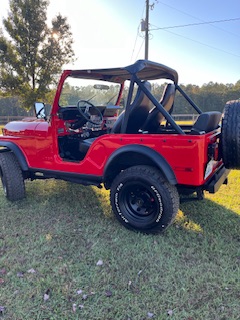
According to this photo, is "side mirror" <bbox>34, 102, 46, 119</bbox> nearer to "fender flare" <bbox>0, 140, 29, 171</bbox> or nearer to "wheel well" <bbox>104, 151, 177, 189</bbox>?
"fender flare" <bbox>0, 140, 29, 171</bbox>

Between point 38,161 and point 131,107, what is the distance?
5.14 ft

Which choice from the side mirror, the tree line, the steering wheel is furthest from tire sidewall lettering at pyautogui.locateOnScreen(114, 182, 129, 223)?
the tree line

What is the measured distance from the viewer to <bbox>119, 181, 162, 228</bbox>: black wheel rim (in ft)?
8.96

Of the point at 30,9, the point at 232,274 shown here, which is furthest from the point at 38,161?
the point at 30,9

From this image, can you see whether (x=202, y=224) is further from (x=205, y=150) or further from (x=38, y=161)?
(x=38, y=161)

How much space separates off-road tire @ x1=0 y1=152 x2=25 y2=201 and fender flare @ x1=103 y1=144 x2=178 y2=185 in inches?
59.4

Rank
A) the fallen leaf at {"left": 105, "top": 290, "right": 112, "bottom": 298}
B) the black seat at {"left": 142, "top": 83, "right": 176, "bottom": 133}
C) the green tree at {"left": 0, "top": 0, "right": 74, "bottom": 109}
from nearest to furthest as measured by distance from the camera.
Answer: the fallen leaf at {"left": 105, "top": 290, "right": 112, "bottom": 298} < the black seat at {"left": 142, "top": 83, "right": 176, "bottom": 133} < the green tree at {"left": 0, "top": 0, "right": 74, "bottom": 109}

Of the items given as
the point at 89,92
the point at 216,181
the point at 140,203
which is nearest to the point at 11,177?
the point at 89,92

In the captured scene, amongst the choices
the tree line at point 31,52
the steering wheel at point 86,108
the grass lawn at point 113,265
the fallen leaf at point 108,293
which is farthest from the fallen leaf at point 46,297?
the tree line at point 31,52

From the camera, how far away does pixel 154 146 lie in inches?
104

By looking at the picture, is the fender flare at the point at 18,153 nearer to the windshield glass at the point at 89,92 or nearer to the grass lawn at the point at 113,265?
the grass lawn at the point at 113,265

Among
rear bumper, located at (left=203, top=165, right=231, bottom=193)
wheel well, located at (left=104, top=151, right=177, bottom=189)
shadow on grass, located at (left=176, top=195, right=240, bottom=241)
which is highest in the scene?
wheel well, located at (left=104, top=151, right=177, bottom=189)

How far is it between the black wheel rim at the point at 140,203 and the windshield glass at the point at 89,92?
5.04 ft

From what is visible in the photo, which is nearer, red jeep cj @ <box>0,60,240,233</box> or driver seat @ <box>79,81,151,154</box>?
red jeep cj @ <box>0,60,240,233</box>
